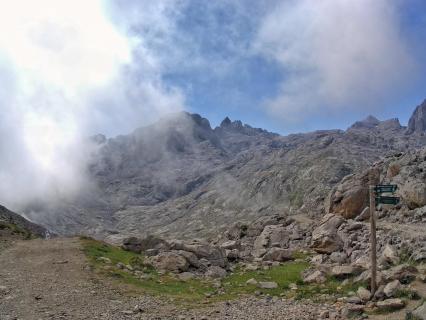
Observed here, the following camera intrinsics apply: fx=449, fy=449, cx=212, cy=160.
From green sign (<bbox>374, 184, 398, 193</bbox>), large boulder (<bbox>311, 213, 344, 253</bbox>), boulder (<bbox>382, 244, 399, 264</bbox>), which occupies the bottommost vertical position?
boulder (<bbox>382, 244, 399, 264</bbox>)

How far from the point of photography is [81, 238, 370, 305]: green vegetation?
103 feet

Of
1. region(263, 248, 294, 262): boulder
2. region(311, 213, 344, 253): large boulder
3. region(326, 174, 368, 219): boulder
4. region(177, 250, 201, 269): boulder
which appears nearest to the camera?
region(177, 250, 201, 269): boulder

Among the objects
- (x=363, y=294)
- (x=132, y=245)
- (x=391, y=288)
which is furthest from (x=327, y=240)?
(x=391, y=288)

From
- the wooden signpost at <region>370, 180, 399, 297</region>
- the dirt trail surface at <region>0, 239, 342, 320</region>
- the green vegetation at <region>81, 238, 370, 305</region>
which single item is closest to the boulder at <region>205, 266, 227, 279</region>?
the green vegetation at <region>81, 238, 370, 305</region>

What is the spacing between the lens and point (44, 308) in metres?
25.3

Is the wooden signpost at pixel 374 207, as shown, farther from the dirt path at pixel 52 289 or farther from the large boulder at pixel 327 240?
the large boulder at pixel 327 240

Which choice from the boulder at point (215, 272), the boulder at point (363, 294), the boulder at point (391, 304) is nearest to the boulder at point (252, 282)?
the boulder at point (215, 272)

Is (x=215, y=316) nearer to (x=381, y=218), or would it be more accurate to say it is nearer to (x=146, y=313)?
(x=146, y=313)

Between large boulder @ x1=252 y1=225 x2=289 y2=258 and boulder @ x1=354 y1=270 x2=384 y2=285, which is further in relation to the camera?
large boulder @ x1=252 y1=225 x2=289 y2=258

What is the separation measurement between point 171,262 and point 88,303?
16426 millimetres

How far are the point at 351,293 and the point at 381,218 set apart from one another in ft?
116

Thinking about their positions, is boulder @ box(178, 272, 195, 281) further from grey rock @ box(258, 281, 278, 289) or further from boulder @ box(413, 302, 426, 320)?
boulder @ box(413, 302, 426, 320)

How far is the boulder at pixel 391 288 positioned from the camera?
26672mm

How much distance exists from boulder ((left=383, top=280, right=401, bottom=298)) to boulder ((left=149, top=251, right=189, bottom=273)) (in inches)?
805
